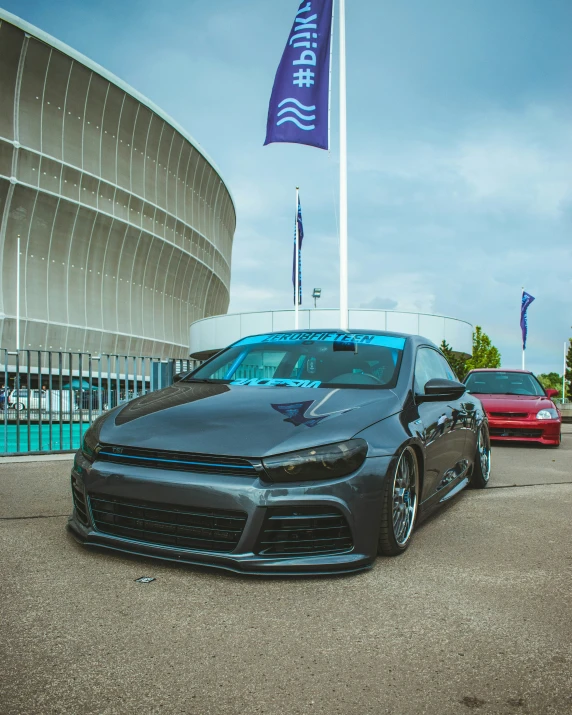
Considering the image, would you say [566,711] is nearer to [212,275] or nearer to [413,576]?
[413,576]


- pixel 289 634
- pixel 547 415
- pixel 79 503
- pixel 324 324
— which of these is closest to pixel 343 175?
pixel 547 415

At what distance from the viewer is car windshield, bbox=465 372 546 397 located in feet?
38.6

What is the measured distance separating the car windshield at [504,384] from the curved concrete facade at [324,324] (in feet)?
55.0

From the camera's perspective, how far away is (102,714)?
2002mm

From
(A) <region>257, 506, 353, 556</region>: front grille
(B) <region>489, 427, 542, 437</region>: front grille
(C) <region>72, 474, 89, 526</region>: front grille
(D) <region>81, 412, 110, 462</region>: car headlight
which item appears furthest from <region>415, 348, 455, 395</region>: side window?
(B) <region>489, 427, 542, 437</region>: front grille

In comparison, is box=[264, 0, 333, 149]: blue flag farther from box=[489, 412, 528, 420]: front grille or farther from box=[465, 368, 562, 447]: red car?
box=[489, 412, 528, 420]: front grille

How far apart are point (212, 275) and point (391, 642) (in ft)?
167

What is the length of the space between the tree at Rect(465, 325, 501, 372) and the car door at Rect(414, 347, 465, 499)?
61865 millimetres

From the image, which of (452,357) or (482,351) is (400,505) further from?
(482,351)

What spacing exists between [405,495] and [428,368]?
140cm

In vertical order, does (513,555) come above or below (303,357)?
below

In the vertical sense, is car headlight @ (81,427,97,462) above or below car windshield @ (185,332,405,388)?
below

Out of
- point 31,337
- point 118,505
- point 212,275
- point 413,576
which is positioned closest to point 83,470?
point 118,505

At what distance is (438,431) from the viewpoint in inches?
179
